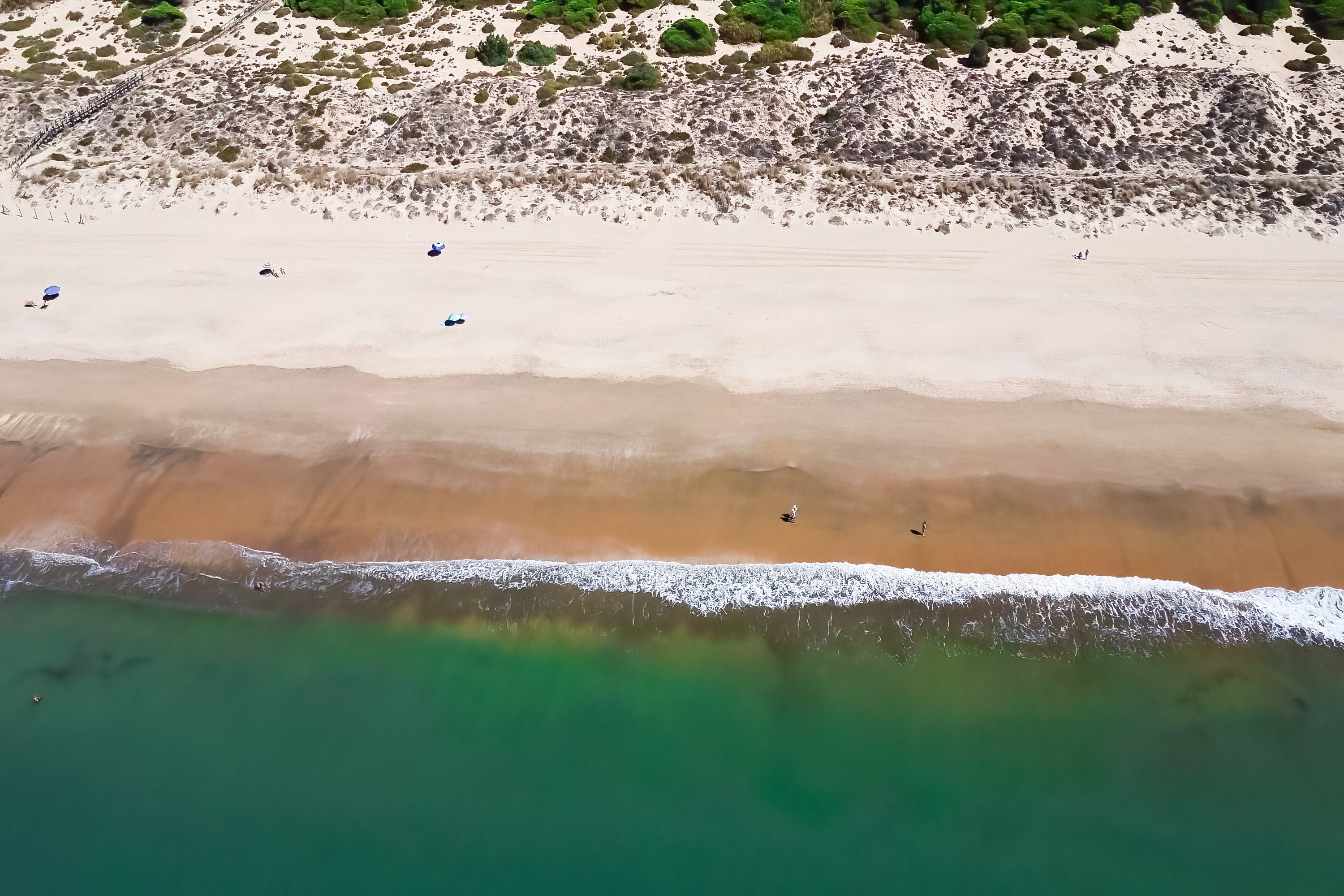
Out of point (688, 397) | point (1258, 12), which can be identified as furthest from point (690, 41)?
point (1258, 12)

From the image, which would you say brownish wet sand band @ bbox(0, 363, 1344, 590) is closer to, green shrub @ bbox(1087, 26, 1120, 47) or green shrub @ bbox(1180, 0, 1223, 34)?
green shrub @ bbox(1087, 26, 1120, 47)

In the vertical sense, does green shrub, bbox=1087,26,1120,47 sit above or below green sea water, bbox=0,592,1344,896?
above

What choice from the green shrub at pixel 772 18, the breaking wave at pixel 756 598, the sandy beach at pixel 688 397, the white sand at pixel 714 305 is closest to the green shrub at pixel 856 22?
the green shrub at pixel 772 18

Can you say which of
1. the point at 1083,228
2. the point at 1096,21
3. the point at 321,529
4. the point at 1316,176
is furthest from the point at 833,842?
the point at 1096,21

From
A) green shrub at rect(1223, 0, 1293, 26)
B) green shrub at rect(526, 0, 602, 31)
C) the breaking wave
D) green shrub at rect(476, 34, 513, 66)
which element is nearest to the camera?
the breaking wave

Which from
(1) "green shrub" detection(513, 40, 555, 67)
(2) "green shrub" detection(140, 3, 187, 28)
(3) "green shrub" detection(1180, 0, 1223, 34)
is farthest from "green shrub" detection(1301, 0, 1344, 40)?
(2) "green shrub" detection(140, 3, 187, 28)

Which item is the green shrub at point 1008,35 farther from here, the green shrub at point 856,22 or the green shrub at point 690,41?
the green shrub at point 690,41

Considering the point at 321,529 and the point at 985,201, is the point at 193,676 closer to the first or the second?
the point at 321,529
